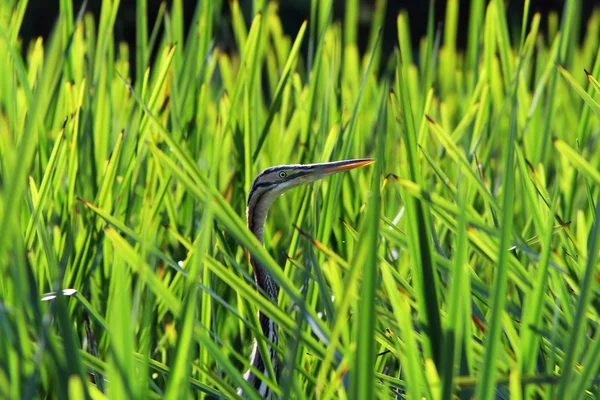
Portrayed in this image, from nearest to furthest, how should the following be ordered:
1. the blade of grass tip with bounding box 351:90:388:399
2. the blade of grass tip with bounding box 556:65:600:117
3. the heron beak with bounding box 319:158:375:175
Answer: the blade of grass tip with bounding box 351:90:388:399 → the blade of grass tip with bounding box 556:65:600:117 → the heron beak with bounding box 319:158:375:175

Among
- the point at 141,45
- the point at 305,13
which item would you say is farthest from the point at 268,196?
the point at 305,13

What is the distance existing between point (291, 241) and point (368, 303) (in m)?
0.51

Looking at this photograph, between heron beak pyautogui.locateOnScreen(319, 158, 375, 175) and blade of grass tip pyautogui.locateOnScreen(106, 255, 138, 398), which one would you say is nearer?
blade of grass tip pyautogui.locateOnScreen(106, 255, 138, 398)

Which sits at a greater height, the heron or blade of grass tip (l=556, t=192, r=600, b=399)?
blade of grass tip (l=556, t=192, r=600, b=399)

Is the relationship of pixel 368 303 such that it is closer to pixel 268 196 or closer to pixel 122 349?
pixel 122 349

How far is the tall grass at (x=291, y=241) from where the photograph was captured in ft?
1.70

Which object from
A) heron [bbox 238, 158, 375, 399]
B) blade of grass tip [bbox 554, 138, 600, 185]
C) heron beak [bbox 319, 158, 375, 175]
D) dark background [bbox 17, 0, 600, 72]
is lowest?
dark background [bbox 17, 0, 600, 72]

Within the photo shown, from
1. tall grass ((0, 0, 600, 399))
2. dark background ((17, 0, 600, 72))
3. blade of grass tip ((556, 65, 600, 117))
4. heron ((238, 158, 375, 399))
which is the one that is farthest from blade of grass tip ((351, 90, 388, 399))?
dark background ((17, 0, 600, 72))

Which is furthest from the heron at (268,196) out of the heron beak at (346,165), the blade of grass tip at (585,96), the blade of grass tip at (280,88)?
the blade of grass tip at (585,96)

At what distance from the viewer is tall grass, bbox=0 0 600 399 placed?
0.52 m

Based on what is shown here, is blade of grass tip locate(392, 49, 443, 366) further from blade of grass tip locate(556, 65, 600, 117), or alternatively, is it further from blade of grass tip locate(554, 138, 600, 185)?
blade of grass tip locate(556, 65, 600, 117)

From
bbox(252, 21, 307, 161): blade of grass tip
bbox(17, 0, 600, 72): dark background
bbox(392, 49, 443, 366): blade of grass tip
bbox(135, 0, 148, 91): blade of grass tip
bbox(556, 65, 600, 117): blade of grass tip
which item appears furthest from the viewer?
bbox(17, 0, 600, 72): dark background

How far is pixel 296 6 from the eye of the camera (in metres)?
4.71

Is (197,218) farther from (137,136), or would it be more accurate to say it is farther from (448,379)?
(448,379)
